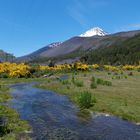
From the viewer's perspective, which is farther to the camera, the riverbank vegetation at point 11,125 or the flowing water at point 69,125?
the flowing water at point 69,125

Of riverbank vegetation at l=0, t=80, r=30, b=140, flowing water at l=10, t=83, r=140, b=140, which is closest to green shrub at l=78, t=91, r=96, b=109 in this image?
flowing water at l=10, t=83, r=140, b=140

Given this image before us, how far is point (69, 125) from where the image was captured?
92.6 ft

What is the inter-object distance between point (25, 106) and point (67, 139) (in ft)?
48.5

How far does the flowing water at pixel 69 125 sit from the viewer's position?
25.0 m

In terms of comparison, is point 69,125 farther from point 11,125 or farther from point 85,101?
point 85,101

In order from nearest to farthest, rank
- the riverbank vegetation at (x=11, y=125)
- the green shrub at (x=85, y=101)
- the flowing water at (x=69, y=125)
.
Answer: the riverbank vegetation at (x=11, y=125)
the flowing water at (x=69, y=125)
the green shrub at (x=85, y=101)

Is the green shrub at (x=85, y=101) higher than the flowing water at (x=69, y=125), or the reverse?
the green shrub at (x=85, y=101)

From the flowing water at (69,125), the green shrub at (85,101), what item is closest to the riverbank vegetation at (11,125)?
the flowing water at (69,125)

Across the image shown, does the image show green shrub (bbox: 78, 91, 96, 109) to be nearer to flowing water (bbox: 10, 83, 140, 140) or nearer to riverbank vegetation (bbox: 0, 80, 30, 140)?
flowing water (bbox: 10, 83, 140, 140)

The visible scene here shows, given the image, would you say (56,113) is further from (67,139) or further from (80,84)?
(80,84)

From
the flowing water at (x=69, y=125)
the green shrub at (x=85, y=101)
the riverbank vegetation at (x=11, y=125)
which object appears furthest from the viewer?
the green shrub at (x=85, y=101)

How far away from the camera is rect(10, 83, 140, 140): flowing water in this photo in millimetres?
25016

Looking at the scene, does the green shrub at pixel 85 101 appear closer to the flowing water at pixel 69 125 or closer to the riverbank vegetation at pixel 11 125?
the flowing water at pixel 69 125

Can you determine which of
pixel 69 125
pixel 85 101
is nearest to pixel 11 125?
pixel 69 125
